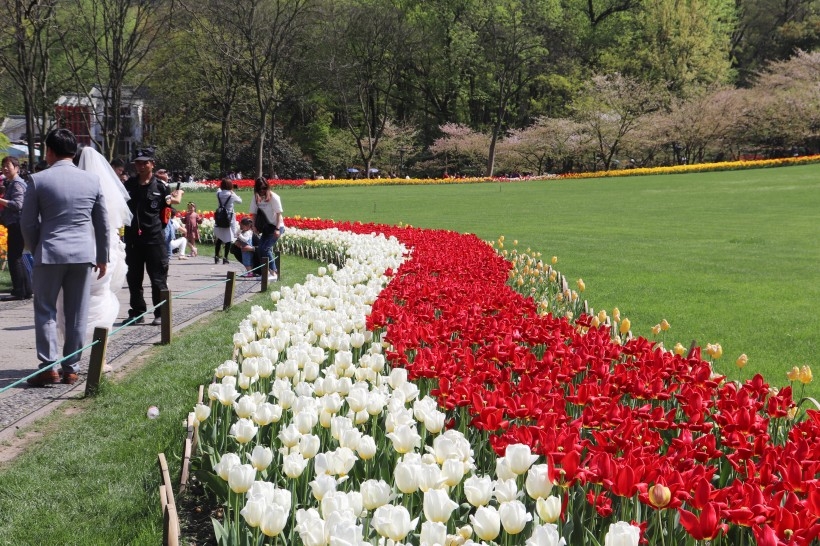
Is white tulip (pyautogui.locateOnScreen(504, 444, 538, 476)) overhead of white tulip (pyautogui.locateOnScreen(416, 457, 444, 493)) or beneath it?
overhead

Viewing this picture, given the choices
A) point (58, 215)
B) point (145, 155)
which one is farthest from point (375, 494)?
point (145, 155)

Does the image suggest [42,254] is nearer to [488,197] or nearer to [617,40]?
[488,197]

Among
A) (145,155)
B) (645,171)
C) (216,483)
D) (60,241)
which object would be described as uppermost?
(645,171)

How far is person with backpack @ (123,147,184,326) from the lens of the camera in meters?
8.89

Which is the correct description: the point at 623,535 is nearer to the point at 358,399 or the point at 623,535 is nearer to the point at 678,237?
the point at 358,399

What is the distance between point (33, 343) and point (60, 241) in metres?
2.19

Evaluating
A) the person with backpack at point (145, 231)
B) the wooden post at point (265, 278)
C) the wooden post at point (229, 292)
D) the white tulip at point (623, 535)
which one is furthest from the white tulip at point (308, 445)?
the wooden post at point (265, 278)


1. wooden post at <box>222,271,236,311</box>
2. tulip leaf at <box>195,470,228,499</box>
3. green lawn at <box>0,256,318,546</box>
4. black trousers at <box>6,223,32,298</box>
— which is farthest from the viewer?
black trousers at <box>6,223,32,298</box>

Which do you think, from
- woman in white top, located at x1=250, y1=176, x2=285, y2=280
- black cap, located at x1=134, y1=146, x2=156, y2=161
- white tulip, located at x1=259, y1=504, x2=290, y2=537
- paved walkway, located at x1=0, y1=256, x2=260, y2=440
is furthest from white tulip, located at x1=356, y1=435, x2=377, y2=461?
woman in white top, located at x1=250, y1=176, x2=285, y2=280

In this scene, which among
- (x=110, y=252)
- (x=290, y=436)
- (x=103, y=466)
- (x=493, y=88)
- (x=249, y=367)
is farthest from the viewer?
(x=493, y=88)

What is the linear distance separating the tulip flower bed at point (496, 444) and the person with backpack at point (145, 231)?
358 centimetres

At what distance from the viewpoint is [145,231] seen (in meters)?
9.05

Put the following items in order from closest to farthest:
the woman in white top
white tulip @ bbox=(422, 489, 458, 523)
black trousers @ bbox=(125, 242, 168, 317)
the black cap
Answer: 1. white tulip @ bbox=(422, 489, 458, 523)
2. the black cap
3. black trousers @ bbox=(125, 242, 168, 317)
4. the woman in white top

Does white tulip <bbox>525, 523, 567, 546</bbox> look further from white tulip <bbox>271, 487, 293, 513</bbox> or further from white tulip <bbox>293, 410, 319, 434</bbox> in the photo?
white tulip <bbox>293, 410, 319, 434</bbox>
